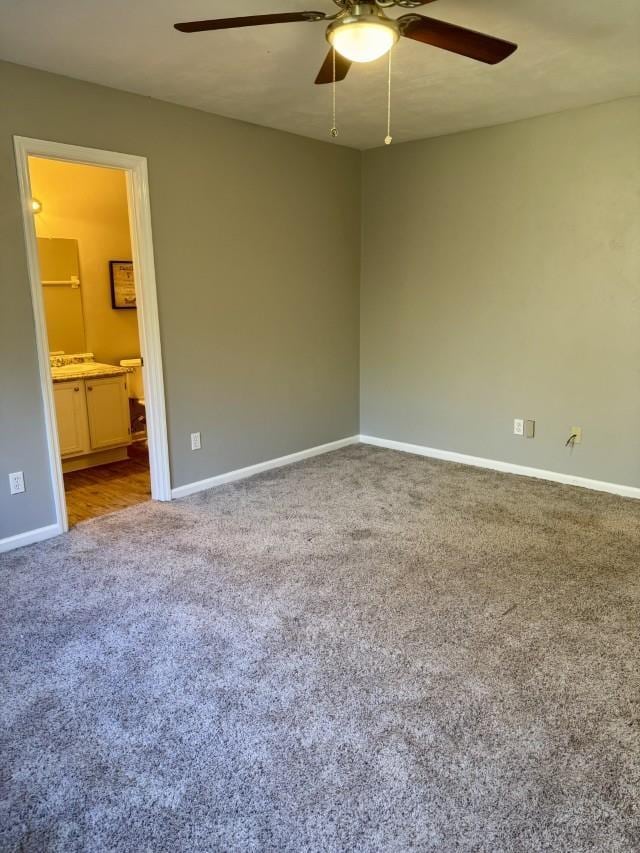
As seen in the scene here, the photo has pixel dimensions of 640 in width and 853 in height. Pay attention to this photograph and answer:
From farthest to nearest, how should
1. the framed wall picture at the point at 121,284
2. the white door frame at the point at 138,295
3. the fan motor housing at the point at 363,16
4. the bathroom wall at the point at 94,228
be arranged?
the framed wall picture at the point at 121,284
the bathroom wall at the point at 94,228
the white door frame at the point at 138,295
the fan motor housing at the point at 363,16

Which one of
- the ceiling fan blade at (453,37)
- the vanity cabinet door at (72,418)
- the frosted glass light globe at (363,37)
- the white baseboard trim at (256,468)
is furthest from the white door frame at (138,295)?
the ceiling fan blade at (453,37)

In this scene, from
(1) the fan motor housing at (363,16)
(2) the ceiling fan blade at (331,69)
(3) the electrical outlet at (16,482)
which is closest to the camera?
(1) the fan motor housing at (363,16)

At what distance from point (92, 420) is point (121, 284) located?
1410 millimetres

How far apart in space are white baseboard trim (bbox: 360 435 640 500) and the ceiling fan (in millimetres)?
2891

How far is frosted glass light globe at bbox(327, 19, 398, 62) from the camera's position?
1863 mm

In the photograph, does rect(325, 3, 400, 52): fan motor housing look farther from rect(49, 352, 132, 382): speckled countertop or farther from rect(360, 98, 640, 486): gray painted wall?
rect(49, 352, 132, 382): speckled countertop

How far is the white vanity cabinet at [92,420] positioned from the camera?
4551mm

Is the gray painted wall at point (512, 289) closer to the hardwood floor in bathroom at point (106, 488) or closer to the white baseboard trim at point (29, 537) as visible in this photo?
the hardwood floor in bathroom at point (106, 488)

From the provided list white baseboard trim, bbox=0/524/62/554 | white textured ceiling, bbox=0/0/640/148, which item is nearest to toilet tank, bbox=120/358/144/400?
white baseboard trim, bbox=0/524/62/554

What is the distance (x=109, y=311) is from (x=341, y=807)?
4721 mm

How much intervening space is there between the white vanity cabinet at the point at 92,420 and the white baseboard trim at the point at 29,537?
1195 millimetres

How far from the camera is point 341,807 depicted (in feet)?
5.22

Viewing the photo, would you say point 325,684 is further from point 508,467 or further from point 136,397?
point 136,397

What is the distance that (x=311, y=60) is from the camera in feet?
9.07
